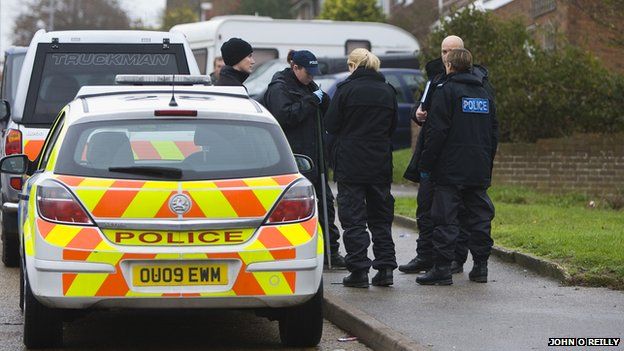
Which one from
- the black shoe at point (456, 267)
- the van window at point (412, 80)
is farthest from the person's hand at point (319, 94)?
the van window at point (412, 80)

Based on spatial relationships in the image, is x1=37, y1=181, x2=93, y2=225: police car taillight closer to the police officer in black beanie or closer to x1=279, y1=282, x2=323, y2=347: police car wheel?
x1=279, y1=282, x2=323, y2=347: police car wheel

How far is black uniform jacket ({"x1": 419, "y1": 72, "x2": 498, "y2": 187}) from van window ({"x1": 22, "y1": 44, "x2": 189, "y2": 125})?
3.01m

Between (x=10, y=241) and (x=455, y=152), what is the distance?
416 cm

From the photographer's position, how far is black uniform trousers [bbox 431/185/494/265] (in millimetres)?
10234

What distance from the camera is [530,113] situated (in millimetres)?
19938

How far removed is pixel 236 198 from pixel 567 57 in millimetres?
13535

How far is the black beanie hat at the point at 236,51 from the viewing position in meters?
11.2

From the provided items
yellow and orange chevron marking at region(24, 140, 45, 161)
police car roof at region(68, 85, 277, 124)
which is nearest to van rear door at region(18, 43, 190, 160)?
yellow and orange chevron marking at region(24, 140, 45, 161)

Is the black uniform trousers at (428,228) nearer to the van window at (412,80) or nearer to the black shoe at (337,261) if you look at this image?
the black shoe at (337,261)

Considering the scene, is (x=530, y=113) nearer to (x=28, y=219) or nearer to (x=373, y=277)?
(x=373, y=277)

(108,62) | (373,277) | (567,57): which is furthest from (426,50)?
(373,277)

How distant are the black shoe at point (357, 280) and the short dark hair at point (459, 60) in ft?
5.45

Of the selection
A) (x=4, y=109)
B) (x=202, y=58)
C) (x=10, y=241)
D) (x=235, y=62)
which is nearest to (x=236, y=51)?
(x=235, y=62)

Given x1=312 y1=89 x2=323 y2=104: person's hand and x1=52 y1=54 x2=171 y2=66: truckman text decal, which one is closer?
x1=312 y1=89 x2=323 y2=104: person's hand
